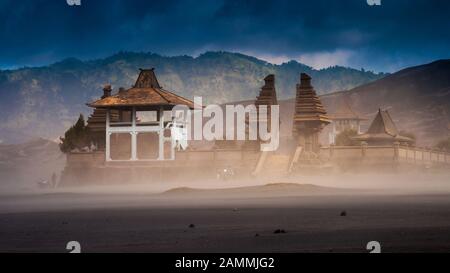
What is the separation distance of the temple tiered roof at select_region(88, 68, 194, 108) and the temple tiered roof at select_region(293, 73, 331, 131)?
8.35 metres

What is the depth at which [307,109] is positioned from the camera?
5809cm

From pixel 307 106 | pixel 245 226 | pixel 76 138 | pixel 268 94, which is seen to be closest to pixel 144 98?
pixel 268 94

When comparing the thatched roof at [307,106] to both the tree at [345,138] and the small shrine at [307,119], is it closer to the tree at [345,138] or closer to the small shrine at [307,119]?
the small shrine at [307,119]

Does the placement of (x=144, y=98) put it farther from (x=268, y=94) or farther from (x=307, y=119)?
(x=307, y=119)

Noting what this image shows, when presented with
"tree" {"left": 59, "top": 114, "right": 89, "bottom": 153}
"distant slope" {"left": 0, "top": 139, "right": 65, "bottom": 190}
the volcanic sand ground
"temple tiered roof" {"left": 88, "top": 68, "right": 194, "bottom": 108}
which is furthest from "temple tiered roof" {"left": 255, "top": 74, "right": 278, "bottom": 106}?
"distant slope" {"left": 0, "top": 139, "right": 65, "bottom": 190}

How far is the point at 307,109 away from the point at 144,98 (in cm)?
1224

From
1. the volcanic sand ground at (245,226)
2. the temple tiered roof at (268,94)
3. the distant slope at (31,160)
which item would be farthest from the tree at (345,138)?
the distant slope at (31,160)

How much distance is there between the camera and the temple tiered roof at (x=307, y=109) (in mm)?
57688

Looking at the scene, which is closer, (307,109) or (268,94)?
(307,109)

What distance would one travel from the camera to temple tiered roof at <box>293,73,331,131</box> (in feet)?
189

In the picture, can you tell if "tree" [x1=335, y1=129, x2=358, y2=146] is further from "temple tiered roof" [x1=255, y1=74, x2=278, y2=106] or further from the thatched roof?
"temple tiered roof" [x1=255, y1=74, x2=278, y2=106]

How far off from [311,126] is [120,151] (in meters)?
14.7
